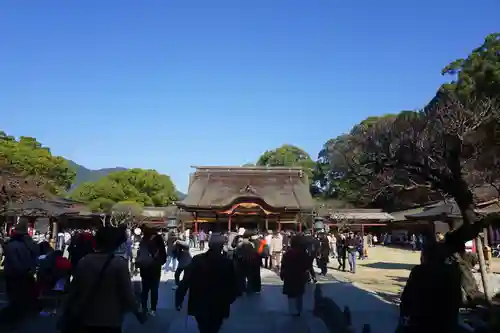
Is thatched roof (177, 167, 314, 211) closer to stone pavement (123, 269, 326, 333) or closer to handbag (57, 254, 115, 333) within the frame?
stone pavement (123, 269, 326, 333)

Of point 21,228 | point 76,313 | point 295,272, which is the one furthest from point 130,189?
point 76,313

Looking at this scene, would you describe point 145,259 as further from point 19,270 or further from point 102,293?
point 102,293

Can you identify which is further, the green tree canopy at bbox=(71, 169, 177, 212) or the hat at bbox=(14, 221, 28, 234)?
the green tree canopy at bbox=(71, 169, 177, 212)

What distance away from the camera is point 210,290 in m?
4.54

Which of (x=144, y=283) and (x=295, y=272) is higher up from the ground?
(x=295, y=272)

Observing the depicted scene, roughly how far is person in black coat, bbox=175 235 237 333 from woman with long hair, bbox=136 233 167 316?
2.96m

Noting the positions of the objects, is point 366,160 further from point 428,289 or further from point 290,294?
point 428,289

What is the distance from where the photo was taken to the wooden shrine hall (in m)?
33.4

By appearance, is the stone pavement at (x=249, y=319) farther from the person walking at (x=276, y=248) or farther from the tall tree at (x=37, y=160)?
the tall tree at (x=37, y=160)

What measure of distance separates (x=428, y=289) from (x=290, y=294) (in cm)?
426

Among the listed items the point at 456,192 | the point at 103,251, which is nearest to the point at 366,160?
the point at 456,192

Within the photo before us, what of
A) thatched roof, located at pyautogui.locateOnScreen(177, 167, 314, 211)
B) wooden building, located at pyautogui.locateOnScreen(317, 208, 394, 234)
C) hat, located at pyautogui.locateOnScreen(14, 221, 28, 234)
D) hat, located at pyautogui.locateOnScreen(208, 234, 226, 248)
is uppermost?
thatched roof, located at pyautogui.locateOnScreen(177, 167, 314, 211)

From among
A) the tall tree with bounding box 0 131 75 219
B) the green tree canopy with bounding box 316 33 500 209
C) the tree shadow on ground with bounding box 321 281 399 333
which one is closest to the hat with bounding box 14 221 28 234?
the tree shadow on ground with bounding box 321 281 399 333

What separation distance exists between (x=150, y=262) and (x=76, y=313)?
13.4 ft
